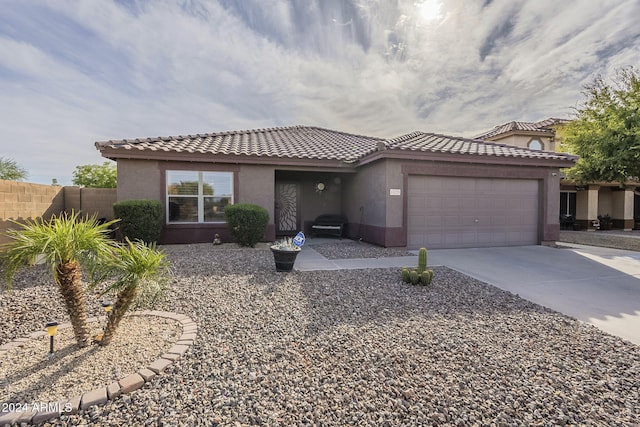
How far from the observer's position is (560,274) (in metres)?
6.61

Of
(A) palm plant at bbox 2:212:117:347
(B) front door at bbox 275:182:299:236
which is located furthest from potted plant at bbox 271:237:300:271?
(B) front door at bbox 275:182:299:236

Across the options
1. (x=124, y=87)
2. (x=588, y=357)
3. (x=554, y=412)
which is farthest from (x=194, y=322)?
(x=124, y=87)

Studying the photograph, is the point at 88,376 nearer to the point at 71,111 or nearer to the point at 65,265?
the point at 65,265

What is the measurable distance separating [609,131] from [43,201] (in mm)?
21528

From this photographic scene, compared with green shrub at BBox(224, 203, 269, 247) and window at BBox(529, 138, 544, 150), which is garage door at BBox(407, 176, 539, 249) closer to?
green shrub at BBox(224, 203, 269, 247)

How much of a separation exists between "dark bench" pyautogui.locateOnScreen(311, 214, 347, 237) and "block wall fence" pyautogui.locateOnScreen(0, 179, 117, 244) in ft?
23.5

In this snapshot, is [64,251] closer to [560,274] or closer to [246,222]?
[246,222]

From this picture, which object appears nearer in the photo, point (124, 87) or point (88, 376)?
point (88, 376)

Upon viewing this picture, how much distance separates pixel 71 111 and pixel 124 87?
240 centimetres

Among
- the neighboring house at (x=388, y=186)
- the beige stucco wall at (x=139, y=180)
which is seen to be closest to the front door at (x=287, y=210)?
the neighboring house at (x=388, y=186)

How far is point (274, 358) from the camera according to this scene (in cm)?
300

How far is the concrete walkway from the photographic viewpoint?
4.41 m

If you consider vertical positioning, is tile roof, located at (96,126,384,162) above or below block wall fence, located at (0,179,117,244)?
above

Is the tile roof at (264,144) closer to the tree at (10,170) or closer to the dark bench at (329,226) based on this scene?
the dark bench at (329,226)
